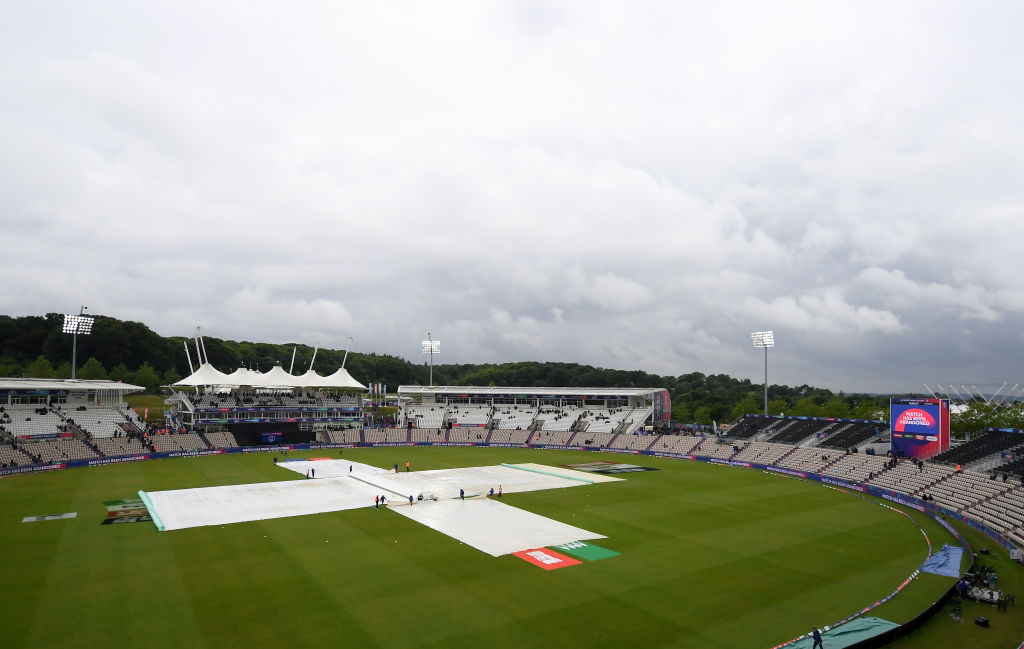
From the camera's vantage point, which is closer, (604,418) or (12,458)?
(12,458)

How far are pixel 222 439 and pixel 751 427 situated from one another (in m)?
65.8

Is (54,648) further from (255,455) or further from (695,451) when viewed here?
(695,451)

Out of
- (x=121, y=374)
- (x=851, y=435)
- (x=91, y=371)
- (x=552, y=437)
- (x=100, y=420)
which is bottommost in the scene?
(x=552, y=437)

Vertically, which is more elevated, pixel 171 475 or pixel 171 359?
pixel 171 359

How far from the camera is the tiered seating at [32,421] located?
195ft

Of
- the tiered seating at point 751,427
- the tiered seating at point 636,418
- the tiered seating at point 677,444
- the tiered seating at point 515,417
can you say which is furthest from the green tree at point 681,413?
the tiered seating at point 677,444

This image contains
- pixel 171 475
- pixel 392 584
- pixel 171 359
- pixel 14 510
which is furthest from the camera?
pixel 171 359

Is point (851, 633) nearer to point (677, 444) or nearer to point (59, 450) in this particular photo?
point (677, 444)

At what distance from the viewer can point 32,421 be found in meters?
61.8

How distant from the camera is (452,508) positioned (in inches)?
1425

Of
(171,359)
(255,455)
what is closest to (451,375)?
(171,359)

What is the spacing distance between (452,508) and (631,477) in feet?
66.4

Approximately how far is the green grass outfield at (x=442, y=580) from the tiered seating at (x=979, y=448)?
42.6 feet

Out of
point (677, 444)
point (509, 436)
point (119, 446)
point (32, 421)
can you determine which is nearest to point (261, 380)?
point (119, 446)
